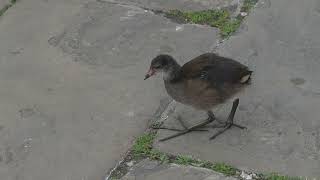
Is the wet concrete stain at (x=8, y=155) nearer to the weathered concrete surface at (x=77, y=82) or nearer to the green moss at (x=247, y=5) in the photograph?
the weathered concrete surface at (x=77, y=82)

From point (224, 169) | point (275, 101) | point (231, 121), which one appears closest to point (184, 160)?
point (224, 169)

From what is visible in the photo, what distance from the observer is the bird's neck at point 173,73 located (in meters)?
3.91

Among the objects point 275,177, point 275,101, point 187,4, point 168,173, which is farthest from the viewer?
point 187,4

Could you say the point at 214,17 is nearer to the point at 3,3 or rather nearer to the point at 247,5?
the point at 247,5


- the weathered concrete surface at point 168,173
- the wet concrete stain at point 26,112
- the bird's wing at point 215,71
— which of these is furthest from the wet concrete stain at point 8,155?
the bird's wing at point 215,71

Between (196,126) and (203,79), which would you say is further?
(196,126)

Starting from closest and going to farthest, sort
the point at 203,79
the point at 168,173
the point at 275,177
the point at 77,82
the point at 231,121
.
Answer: the point at 275,177 → the point at 168,173 → the point at 203,79 → the point at 231,121 → the point at 77,82

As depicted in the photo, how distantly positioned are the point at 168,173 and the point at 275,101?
3.23 ft

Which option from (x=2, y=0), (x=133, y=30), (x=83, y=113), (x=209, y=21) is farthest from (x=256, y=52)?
(x=2, y=0)

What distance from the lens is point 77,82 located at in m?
4.50

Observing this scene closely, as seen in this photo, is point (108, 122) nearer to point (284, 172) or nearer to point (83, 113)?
point (83, 113)

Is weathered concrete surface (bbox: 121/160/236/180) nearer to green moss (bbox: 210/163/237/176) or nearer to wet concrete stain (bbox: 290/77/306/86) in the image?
green moss (bbox: 210/163/237/176)

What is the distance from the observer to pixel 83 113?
421cm

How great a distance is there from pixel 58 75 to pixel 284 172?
1848 mm
